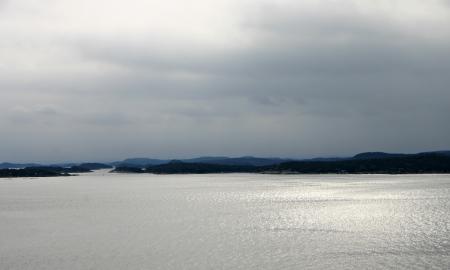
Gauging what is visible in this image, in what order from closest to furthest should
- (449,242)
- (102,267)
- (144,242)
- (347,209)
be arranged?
1. (102,267)
2. (449,242)
3. (144,242)
4. (347,209)

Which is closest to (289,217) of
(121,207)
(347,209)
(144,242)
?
(347,209)

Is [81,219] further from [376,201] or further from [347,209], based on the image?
[376,201]

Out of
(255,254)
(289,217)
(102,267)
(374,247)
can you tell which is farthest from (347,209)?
(102,267)

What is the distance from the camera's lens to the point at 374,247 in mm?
46031

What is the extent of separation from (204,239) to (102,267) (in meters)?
15.6

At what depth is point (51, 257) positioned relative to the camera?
143 ft

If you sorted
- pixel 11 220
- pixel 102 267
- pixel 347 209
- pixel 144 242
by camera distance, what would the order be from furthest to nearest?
pixel 347 209 → pixel 11 220 → pixel 144 242 → pixel 102 267

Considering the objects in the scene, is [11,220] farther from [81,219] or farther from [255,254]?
[255,254]

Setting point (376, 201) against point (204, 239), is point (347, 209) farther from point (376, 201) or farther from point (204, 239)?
point (204, 239)

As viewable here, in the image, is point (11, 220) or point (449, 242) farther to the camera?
point (11, 220)

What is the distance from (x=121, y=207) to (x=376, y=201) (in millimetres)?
53479

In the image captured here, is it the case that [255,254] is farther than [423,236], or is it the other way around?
[423,236]

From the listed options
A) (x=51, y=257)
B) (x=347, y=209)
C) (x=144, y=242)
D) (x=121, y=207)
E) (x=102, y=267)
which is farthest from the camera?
(x=121, y=207)

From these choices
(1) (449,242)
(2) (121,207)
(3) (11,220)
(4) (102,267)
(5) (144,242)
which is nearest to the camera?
(4) (102,267)
